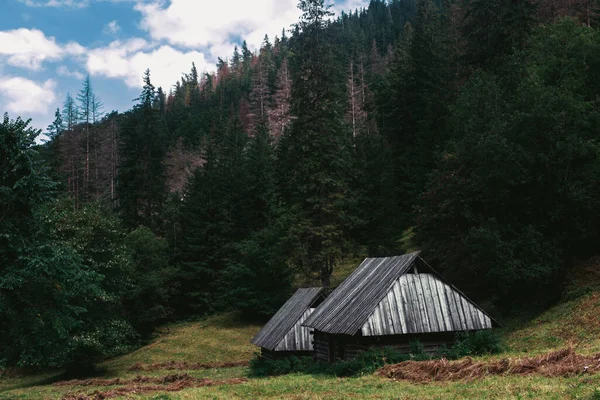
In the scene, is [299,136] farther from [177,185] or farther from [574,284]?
[177,185]

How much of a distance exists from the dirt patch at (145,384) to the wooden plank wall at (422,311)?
24.9 ft

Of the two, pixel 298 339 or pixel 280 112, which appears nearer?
pixel 298 339

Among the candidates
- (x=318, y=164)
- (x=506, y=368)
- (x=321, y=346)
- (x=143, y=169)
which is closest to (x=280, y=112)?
(x=143, y=169)

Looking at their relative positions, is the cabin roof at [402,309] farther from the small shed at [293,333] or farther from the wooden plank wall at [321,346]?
the small shed at [293,333]

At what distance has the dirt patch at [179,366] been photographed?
41.1m

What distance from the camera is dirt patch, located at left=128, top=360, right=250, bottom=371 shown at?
135 feet

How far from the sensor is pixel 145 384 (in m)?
30.0

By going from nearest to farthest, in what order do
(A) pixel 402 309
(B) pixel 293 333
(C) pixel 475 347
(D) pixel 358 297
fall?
(C) pixel 475 347
(A) pixel 402 309
(D) pixel 358 297
(B) pixel 293 333

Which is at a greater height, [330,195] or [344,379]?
[330,195]

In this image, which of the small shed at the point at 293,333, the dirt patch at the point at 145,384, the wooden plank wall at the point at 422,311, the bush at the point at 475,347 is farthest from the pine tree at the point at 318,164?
the bush at the point at 475,347

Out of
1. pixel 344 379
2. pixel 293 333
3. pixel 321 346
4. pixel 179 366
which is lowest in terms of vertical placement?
pixel 179 366

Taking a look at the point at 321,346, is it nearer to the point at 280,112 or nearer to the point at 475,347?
the point at 475,347

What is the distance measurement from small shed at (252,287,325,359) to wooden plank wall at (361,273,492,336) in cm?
904

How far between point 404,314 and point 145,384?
15562 millimetres
